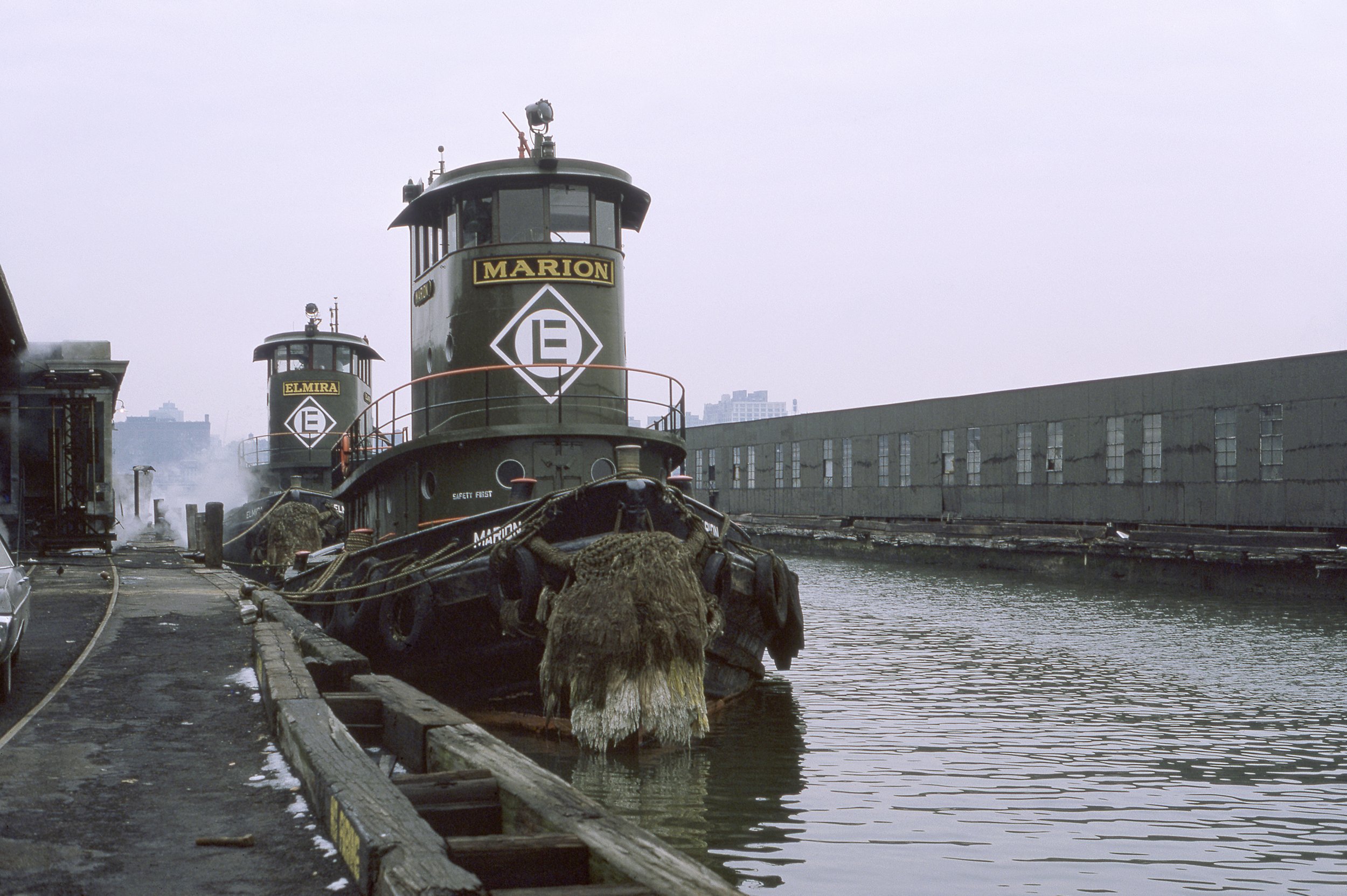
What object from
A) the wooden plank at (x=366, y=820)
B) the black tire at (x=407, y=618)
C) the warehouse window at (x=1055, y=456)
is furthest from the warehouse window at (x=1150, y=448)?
the wooden plank at (x=366, y=820)

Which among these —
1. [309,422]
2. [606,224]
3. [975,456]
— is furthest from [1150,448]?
[606,224]

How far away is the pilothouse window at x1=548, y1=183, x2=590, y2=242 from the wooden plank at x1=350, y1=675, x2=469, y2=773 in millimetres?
6632

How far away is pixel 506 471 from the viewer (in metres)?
11.7

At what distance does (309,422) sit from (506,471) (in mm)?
18590

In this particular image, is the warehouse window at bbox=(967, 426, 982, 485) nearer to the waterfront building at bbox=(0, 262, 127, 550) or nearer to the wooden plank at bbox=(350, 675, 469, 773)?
the waterfront building at bbox=(0, 262, 127, 550)

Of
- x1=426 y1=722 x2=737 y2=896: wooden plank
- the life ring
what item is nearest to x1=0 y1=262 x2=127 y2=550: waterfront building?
the life ring

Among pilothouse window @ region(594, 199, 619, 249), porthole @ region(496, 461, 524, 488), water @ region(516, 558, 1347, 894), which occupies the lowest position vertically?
water @ region(516, 558, 1347, 894)

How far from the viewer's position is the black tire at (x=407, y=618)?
35.1ft

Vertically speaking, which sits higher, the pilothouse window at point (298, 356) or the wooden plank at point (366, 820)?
the pilothouse window at point (298, 356)

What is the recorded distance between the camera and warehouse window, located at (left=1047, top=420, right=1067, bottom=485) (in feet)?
122

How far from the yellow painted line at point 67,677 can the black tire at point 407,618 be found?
2.57 m

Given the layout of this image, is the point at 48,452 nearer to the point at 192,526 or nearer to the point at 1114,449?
the point at 192,526

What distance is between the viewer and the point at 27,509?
85.4ft

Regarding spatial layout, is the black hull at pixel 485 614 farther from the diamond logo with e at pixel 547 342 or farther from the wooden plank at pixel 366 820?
the wooden plank at pixel 366 820
